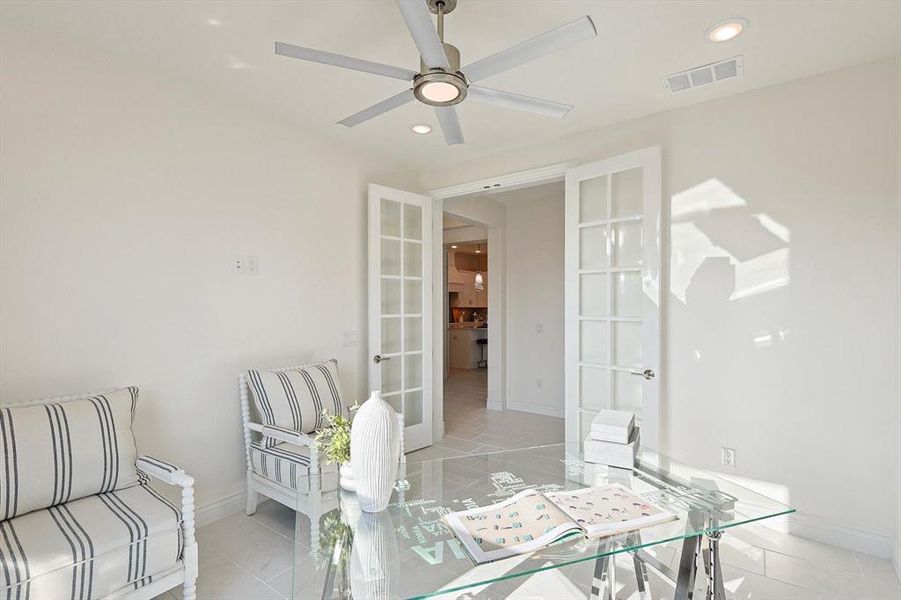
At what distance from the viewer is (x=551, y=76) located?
2611 millimetres

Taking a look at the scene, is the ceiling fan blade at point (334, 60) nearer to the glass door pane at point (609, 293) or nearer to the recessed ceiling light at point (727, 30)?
the recessed ceiling light at point (727, 30)

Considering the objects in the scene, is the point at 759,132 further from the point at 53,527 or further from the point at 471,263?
the point at 471,263

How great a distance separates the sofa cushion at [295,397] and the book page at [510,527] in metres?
1.71

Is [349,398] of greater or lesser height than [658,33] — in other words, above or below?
below

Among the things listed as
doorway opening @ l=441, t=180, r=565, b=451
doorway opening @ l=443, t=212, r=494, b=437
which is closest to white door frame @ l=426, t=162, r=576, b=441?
doorway opening @ l=441, t=180, r=565, b=451

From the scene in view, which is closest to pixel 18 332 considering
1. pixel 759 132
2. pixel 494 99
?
pixel 494 99

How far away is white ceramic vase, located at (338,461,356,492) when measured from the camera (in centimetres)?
157

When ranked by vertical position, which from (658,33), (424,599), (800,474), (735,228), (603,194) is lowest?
(800,474)

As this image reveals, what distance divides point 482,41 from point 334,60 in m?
0.86

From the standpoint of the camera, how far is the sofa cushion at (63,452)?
5.78 ft

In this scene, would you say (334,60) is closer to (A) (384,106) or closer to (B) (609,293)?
(A) (384,106)

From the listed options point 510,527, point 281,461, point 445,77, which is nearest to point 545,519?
point 510,527

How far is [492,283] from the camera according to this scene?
19.7 feet

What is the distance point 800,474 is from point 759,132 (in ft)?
6.72
